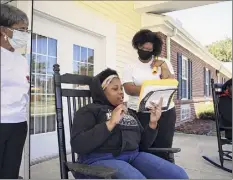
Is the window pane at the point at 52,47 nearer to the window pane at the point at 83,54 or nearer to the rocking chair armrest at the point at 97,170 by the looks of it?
the window pane at the point at 83,54

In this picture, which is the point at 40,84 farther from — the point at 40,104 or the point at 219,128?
the point at 219,128

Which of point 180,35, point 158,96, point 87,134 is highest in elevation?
point 180,35

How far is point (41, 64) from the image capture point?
1.94 m

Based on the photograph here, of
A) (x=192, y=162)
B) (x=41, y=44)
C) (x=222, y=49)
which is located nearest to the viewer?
(x=222, y=49)

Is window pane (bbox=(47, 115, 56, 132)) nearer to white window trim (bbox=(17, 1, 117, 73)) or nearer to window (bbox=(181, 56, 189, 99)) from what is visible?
white window trim (bbox=(17, 1, 117, 73))

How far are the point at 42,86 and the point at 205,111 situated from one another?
4.51 ft

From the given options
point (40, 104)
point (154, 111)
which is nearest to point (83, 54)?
point (40, 104)

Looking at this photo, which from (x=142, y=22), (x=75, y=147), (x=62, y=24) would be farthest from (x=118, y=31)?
(x=75, y=147)

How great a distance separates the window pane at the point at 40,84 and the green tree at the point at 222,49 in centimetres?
129

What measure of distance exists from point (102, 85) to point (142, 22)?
1410mm

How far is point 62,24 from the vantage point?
224cm

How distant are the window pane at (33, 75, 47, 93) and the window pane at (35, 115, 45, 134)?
220 millimetres

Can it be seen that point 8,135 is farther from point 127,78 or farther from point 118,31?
point 118,31

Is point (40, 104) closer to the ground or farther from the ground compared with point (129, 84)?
closer to the ground
